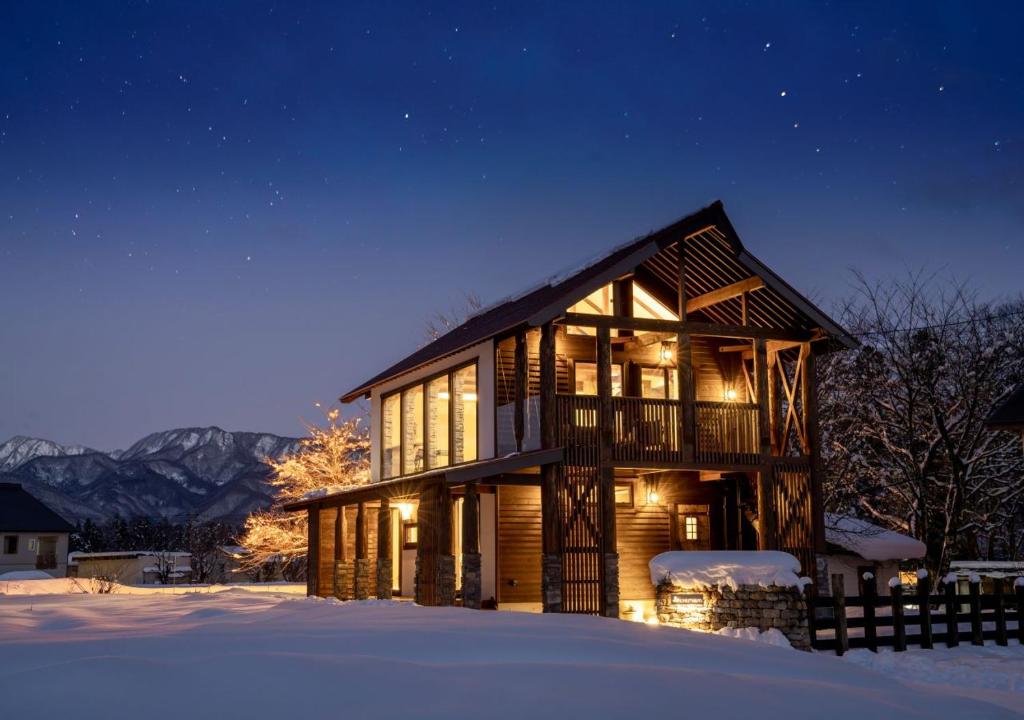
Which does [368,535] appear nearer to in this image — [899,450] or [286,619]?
[899,450]

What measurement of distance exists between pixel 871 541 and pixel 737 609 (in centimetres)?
1290

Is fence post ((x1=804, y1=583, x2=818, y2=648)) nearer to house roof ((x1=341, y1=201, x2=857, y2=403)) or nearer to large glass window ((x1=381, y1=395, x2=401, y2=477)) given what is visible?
house roof ((x1=341, y1=201, x2=857, y2=403))

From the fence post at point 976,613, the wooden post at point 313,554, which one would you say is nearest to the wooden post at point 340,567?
the wooden post at point 313,554

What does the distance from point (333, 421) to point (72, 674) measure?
1467 inches

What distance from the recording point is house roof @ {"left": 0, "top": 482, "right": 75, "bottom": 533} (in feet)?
189

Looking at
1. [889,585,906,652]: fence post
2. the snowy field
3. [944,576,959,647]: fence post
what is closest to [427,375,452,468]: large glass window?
[889,585,906,652]: fence post

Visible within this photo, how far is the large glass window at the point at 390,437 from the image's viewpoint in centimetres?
2733

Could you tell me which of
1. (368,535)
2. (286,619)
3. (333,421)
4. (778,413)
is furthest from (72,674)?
(333,421)

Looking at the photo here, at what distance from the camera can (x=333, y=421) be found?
144 ft

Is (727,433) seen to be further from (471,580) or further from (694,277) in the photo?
(471,580)

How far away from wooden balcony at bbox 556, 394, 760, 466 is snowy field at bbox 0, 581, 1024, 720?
8.93 metres

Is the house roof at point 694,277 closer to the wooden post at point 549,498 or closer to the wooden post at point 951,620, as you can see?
the wooden post at point 549,498

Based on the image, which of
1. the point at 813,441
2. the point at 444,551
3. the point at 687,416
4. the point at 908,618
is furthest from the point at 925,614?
the point at 444,551

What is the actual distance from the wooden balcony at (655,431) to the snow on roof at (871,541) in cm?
900
